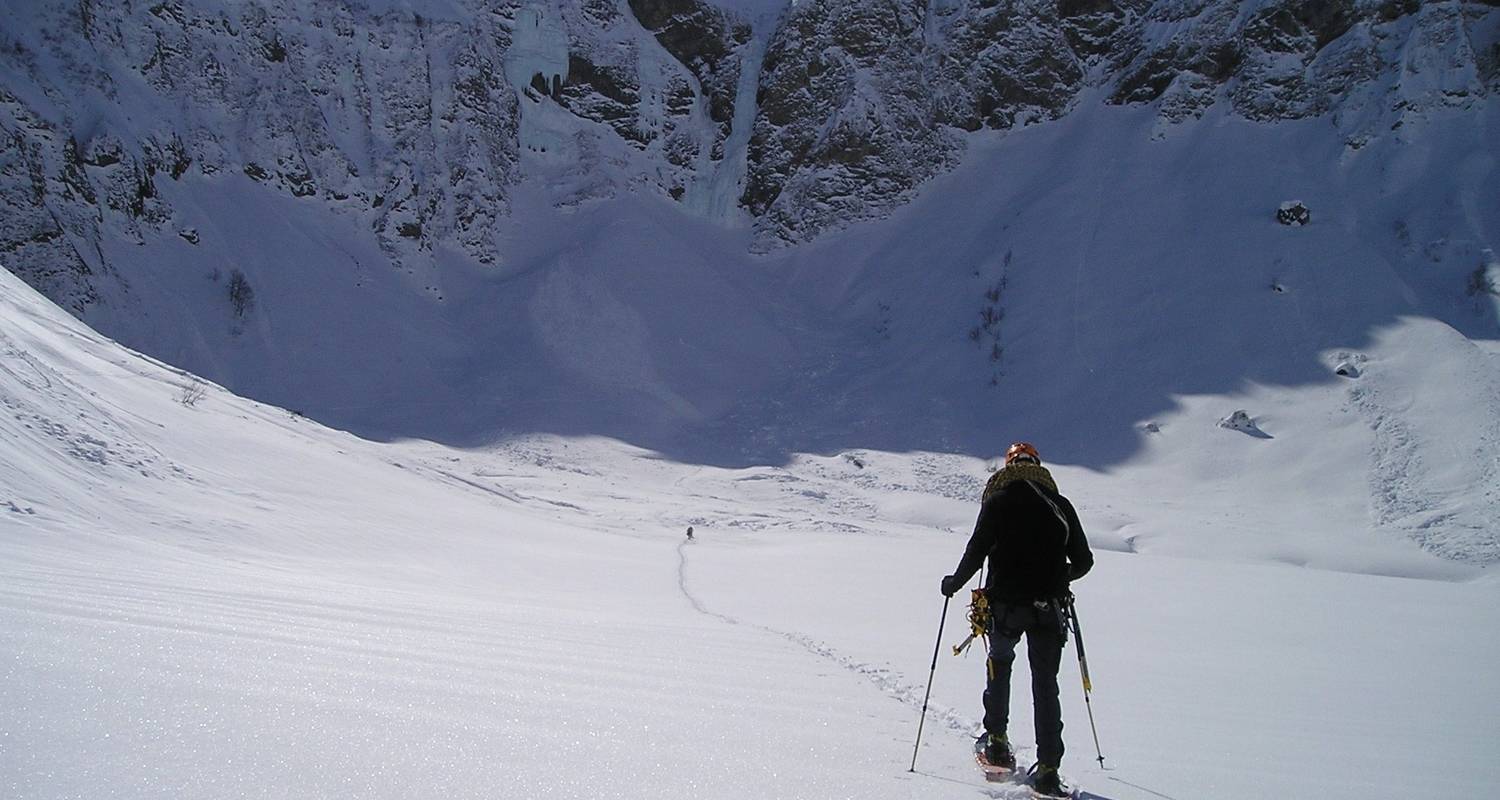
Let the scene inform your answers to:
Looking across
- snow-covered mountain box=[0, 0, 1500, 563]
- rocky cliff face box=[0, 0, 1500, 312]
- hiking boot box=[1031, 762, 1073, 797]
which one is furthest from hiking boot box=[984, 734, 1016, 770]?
rocky cliff face box=[0, 0, 1500, 312]

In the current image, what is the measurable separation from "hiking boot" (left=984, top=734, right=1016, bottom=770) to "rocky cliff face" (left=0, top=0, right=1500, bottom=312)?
40205 mm

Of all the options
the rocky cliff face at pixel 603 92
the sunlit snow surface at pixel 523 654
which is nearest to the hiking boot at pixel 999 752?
the sunlit snow surface at pixel 523 654

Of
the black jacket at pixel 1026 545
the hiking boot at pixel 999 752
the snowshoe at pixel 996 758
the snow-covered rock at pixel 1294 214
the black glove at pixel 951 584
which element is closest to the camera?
the snowshoe at pixel 996 758

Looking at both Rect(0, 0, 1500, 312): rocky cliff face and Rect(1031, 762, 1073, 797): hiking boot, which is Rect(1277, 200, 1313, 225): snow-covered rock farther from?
Rect(1031, 762, 1073, 797): hiking boot

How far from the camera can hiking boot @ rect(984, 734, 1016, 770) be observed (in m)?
4.41

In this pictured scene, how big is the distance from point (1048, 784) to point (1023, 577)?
3.16ft

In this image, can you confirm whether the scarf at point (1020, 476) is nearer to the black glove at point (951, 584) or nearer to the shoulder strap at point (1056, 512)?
the shoulder strap at point (1056, 512)

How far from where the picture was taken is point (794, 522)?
25.4 m

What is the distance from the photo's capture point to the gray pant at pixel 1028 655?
4.39 meters

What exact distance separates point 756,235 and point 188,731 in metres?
52.8

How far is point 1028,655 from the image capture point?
4.47 meters

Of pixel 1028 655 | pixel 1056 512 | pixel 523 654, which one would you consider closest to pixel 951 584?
pixel 1028 655

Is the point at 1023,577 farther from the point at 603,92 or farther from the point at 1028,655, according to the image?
the point at 603,92

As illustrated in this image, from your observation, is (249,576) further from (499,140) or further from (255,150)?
(499,140)
